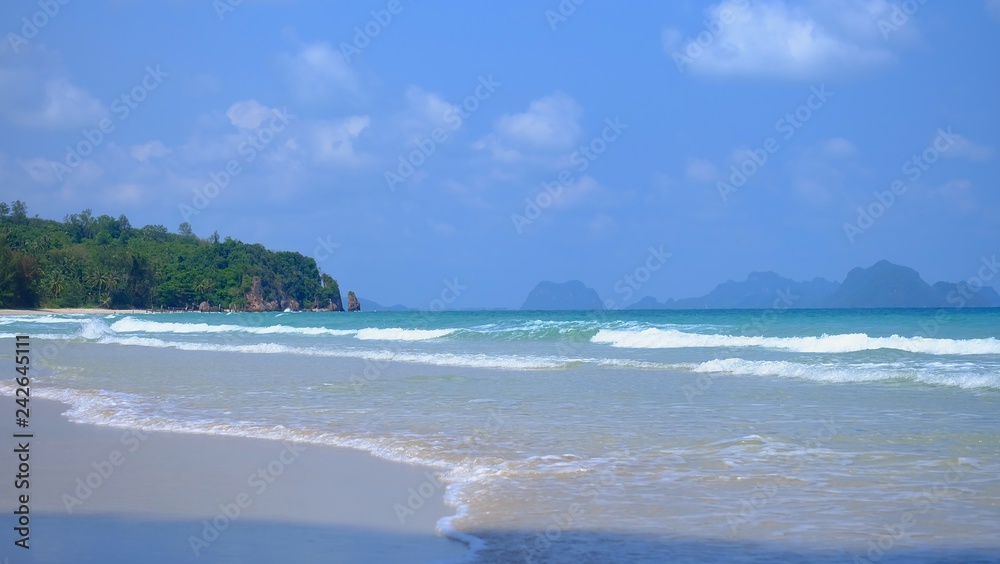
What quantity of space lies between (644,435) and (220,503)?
4729mm

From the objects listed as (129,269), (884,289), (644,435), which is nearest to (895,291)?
(884,289)

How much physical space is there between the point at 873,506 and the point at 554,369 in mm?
12396

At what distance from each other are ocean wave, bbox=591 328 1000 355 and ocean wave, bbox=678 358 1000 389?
14.8 ft

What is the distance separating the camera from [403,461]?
8031 millimetres

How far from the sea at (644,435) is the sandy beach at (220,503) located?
280mm

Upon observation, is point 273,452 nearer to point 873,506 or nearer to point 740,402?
point 873,506

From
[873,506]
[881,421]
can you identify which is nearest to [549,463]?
[873,506]

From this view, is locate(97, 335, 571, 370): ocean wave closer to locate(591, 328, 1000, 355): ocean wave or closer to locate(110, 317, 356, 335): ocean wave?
locate(591, 328, 1000, 355): ocean wave

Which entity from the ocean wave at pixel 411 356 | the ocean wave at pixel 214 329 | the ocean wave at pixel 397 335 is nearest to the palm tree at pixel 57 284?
the ocean wave at pixel 214 329

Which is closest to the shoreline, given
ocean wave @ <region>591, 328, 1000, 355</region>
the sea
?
the sea

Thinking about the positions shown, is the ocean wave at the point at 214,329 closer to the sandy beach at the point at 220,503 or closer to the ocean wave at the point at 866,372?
the ocean wave at the point at 866,372

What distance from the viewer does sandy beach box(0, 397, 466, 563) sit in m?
5.19

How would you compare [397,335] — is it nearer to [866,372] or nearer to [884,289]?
[866,372]

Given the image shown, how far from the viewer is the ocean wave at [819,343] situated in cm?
2203
